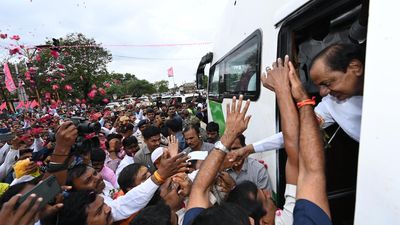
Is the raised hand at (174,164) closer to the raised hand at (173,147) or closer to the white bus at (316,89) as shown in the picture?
the raised hand at (173,147)

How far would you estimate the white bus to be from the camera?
0.99 metres

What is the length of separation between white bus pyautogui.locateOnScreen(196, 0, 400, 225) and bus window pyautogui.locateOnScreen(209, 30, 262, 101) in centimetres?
1

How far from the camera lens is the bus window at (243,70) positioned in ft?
9.70

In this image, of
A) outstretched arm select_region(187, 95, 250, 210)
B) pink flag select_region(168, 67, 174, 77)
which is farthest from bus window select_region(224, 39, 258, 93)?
pink flag select_region(168, 67, 174, 77)

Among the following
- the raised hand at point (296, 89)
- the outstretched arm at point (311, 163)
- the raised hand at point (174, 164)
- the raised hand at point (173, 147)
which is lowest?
the raised hand at point (174, 164)

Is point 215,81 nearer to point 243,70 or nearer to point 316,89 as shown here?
point 243,70

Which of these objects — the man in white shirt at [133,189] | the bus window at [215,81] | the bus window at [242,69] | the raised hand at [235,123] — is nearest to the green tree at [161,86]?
the bus window at [215,81]

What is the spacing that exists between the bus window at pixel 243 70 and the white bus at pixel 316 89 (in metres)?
0.01

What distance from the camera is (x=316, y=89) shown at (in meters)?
2.24

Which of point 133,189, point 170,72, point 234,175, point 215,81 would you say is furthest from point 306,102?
point 170,72

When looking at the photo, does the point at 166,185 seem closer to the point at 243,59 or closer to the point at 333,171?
the point at 333,171

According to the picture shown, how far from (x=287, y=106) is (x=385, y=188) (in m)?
0.48

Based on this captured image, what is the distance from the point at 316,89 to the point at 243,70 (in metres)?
1.43

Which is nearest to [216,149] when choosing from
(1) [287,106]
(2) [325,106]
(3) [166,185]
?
(1) [287,106]
